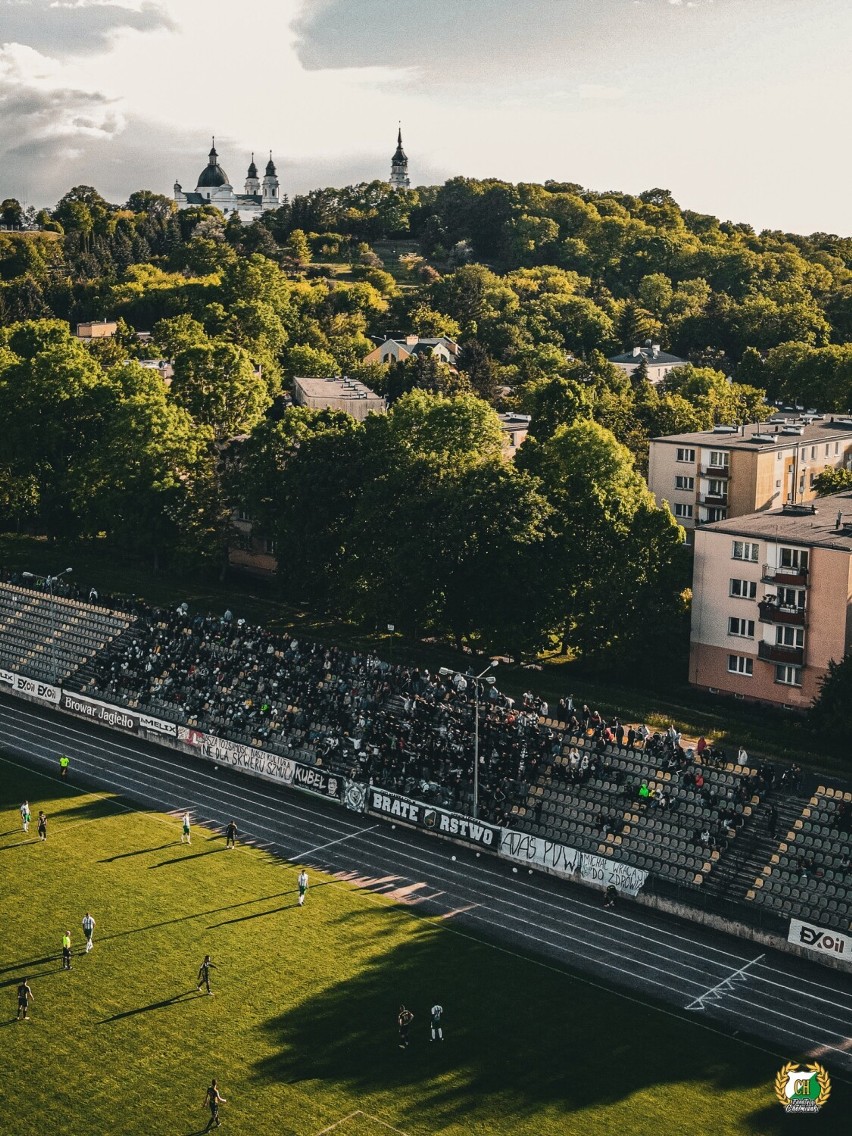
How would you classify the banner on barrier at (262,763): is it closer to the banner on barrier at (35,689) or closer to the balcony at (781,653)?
the banner on barrier at (35,689)

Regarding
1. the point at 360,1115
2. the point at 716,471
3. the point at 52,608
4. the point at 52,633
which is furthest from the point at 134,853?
the point at 716,471

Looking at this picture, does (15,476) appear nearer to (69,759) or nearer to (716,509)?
(69,759)

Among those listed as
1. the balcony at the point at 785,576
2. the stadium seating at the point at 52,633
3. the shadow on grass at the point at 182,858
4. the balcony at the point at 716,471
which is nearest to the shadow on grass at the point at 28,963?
the shadow on grass at the point at 182,858

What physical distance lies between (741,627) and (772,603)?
2583mm

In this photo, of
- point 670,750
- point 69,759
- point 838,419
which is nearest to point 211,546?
point 69,759

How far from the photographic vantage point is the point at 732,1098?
36.6 metres

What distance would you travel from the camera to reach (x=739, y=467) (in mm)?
86062

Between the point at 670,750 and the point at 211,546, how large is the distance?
4428cm

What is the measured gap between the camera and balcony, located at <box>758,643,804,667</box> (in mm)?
64312

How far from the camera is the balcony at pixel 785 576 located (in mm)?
63688

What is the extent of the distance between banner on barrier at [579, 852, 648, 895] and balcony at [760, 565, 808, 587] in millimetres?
20360

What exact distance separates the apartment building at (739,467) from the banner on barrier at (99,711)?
1560 inches

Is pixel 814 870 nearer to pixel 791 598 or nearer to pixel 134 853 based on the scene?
pixel 791 598

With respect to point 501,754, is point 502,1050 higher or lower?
lower
